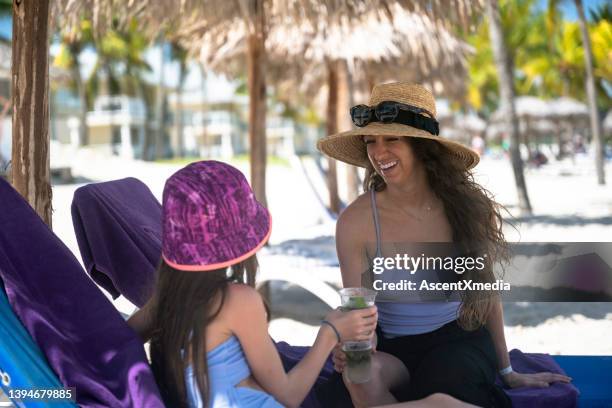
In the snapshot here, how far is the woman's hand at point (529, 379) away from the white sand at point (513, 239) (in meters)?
1.01

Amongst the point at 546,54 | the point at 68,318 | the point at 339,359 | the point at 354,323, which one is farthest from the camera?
the point at 546,54

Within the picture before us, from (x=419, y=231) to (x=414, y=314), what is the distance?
28 cm

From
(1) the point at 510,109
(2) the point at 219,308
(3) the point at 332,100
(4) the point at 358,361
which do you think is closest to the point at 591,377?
(4) the point at 358,361

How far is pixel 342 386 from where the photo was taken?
2295 mm

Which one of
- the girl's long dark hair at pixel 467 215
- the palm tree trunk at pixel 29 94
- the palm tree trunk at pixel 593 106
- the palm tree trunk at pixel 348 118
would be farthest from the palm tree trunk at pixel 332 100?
the girl's long dark hair at pixel 467 215

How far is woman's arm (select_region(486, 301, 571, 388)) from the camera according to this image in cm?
231

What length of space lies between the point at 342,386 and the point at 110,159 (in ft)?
76.8

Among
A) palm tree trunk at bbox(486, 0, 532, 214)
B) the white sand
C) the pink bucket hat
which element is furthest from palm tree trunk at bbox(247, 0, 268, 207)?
the pink bucket hat

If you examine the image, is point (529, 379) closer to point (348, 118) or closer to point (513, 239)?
point (513, 239)

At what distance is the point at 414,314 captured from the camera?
2.29 m

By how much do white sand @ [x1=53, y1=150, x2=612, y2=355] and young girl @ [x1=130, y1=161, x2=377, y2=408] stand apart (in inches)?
62.5

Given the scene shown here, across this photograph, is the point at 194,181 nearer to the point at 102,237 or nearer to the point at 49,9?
the point at 102,237

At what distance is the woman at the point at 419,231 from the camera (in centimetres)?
226

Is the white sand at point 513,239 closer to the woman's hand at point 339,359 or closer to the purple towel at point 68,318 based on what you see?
the woman's hand at point 339,359
